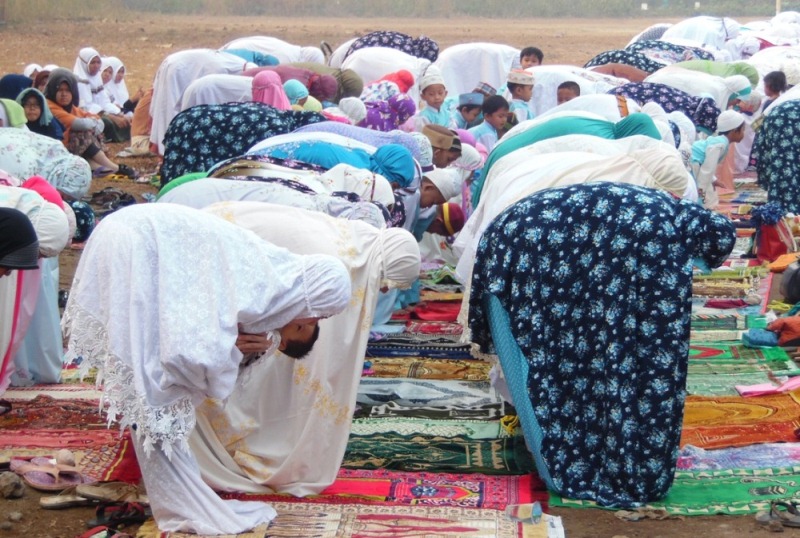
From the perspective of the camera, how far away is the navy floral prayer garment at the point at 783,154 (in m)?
8.68

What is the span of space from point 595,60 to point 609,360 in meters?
9.93

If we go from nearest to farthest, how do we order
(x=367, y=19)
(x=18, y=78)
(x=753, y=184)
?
1. (x=18, y=78)
2. (x=753, y=184)
3. (x=367, y=19)

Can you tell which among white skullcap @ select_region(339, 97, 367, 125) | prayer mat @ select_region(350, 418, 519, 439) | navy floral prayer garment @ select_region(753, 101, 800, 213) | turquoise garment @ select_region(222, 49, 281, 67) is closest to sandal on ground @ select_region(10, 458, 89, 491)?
prayer mat @ select_region(350, 418, 519, 439)

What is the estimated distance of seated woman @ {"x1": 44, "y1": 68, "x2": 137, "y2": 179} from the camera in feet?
32.3

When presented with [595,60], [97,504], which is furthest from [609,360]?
[595,60]

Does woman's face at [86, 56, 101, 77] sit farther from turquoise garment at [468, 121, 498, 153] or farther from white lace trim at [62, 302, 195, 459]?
white lace trim at [62, 302, 195, 459]

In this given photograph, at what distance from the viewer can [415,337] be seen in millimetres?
6156

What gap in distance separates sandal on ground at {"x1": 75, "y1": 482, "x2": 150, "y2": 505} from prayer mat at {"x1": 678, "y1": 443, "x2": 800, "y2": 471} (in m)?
1.88

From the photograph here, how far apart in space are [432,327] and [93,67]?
7.51 m

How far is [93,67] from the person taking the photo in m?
12.6

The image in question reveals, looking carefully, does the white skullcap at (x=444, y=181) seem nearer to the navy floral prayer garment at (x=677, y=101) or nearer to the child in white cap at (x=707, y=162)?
the child in white cap at (x=707, y=162)

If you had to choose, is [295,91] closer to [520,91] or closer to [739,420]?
[520,91]

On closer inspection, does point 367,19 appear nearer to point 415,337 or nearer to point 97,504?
point 415,337

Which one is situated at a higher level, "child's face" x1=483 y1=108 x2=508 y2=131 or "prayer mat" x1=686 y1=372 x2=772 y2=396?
"child's face" x1=483 y1=108 x2=508 y2=131
